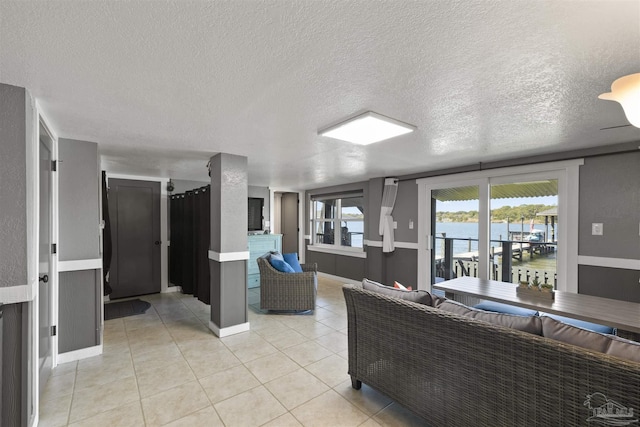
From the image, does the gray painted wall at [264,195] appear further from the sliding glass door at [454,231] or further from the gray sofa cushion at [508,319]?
the gray sofa cushion at [508,319]

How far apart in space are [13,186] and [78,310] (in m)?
1.70

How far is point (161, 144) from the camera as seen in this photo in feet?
9.70

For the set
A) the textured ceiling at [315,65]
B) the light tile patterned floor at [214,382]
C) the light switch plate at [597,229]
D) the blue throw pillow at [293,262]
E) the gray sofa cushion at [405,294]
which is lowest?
the light tile patterned floor at [214,382]

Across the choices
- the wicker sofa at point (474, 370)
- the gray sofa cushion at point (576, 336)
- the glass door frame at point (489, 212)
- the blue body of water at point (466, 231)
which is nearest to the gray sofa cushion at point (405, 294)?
the wicker sofa at point (474, 370)

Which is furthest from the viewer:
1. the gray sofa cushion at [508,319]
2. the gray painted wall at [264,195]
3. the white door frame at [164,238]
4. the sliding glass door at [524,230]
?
the gray painted wall at [264,195]

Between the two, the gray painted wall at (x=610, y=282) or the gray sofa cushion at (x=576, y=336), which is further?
the gray painted wall at (x=610, y=282)

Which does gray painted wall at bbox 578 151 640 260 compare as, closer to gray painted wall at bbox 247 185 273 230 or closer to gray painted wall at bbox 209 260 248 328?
gray painted wall at bbox 209 260 248 328

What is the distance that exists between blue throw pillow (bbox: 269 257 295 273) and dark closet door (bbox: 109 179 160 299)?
8.29 feet

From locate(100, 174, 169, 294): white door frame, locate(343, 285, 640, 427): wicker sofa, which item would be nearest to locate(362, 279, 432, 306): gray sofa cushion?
locate(343, 285, 640, 427): wicker sofa

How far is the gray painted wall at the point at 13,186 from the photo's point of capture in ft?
5.29

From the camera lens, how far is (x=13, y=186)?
5.37ft

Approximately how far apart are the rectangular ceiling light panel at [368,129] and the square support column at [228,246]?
143cm

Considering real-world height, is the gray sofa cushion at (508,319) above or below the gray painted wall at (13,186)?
below

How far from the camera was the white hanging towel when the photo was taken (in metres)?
5.28
